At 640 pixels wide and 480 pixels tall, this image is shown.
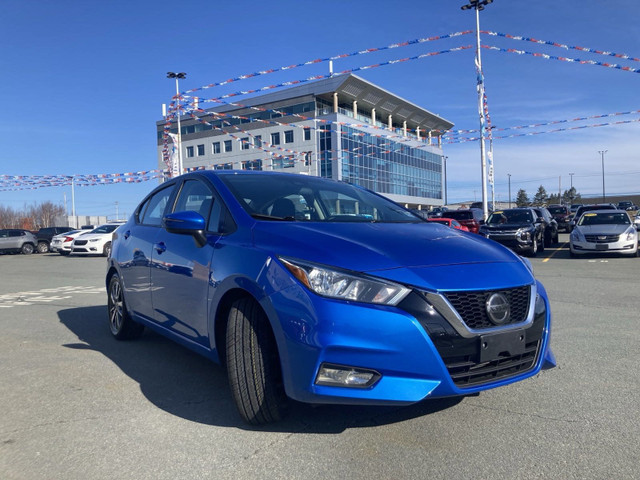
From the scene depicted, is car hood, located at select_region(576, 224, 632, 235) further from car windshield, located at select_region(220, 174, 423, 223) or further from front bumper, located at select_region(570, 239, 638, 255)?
car windshield, located at select_region(220, 174, 423, 223)

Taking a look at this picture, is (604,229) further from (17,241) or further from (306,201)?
(17,241)

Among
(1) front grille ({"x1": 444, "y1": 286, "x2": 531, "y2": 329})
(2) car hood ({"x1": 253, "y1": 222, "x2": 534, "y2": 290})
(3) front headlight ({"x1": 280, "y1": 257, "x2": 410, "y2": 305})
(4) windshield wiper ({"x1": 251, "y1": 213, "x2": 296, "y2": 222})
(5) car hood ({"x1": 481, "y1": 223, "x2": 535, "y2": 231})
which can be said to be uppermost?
(4) windshield wiper ({"x1": 251, "y1": 213, "x2": 296, "y2": 222})

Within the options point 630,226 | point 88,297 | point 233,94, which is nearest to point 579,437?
point 88,297

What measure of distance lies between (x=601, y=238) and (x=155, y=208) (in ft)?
44.5

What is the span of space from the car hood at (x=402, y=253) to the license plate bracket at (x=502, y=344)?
26cm

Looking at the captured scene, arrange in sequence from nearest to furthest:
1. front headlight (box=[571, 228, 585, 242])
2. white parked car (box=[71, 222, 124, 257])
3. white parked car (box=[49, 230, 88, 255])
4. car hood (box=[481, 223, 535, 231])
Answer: front headlight (box=[571, 228, 585, 242]), car hood (box=[481, 223, 535, 231]), white parked car (box=[71, 222, 124, 257]), white parked car (box=[49, 230, 88, 255])

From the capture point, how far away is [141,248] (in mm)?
4637

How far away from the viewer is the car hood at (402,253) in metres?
2.69

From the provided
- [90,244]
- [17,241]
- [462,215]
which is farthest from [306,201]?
[17,241]

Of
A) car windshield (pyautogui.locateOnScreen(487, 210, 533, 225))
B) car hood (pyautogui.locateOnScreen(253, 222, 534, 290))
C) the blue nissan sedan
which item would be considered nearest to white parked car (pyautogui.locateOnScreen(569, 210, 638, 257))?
car windshield (pyautogui.locateOnScreen(487, 210, 533, 225))

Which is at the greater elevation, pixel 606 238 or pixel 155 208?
pixel 155 208

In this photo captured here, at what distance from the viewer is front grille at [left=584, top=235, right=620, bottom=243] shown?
14.5 meters

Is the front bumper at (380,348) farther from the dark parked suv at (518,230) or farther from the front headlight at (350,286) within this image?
the dark parked suv at (518,230)

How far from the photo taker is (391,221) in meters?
3.91
